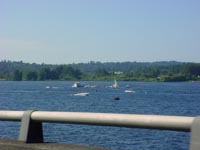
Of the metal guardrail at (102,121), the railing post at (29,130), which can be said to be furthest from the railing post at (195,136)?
the railing post at (29,130)

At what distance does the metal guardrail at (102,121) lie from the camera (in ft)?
15.3

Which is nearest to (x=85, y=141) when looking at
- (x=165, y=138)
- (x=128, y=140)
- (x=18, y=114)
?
(x=128, y=140)

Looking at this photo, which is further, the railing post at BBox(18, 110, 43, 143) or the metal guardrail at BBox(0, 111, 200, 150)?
the railing post at BBox(18, 110, 43, 143)

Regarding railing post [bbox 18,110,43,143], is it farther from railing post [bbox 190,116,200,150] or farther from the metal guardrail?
railing post [bbox 190,116,200,150]

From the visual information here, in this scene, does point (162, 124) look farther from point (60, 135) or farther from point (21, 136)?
point (60, 135)

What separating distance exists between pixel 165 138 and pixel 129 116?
87.7 feet

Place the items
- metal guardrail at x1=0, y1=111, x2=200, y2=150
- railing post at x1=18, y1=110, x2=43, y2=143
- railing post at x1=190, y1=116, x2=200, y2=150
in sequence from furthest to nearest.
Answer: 1. railing post at x1=18, y1=110, x2=43, y2=143
2. metal guardrail at x1=0, y1=111, x2=200, y2=150
3. railing post at x1=190, y1=116, x2=200, y2=150

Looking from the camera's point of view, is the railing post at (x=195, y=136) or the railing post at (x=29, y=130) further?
the railing post at (x=29, y=130)

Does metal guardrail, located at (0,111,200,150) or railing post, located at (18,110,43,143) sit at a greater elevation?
metal guardrail, located at (0,111,200,150)

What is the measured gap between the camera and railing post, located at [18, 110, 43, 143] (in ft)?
19.3

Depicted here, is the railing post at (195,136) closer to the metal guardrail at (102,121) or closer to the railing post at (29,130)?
the metal guardrail at (102,121)

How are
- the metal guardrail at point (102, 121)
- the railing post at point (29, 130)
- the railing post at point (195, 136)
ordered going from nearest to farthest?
1. the railing post at point (195, 136)
2. the metal guardrail at point (102, 121)
3. the railing post at point (29, 130)

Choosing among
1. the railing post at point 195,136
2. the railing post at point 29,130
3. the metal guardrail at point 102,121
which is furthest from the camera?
the railing post at point 29,130

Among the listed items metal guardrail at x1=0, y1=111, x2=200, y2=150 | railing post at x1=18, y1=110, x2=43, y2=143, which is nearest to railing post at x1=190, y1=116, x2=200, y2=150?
metal guardrail at x1=0, y1=111, x2=200, y2=150
